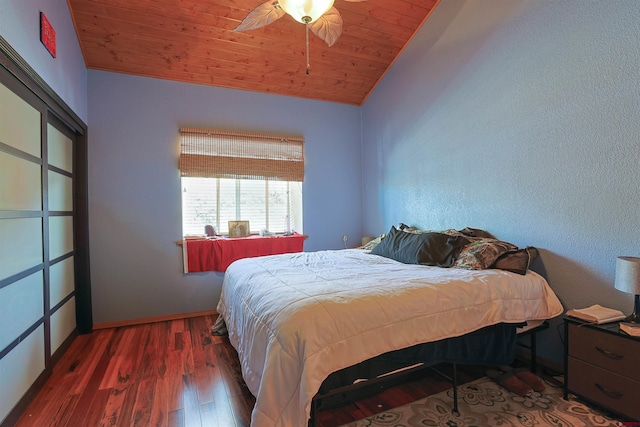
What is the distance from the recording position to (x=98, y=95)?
3.18m

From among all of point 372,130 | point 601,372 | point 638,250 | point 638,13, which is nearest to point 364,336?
point 601,372

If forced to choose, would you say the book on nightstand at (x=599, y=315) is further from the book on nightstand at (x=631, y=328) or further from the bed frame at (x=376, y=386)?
the bed frame at (x=376, y=386)

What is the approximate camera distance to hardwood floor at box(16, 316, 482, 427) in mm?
1725

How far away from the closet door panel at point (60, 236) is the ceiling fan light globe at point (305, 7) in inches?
94.2

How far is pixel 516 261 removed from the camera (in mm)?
2195

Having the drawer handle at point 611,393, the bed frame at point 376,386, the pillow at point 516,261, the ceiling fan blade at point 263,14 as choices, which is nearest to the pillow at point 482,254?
the pillow at point 516,261

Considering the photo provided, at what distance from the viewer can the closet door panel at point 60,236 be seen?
2422 mm

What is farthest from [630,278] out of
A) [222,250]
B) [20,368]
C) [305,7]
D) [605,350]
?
[20,368]

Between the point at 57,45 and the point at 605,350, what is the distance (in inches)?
165

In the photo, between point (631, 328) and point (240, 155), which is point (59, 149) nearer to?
point (240, 155)

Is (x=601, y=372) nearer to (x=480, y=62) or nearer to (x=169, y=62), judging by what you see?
(x=480, y=62)

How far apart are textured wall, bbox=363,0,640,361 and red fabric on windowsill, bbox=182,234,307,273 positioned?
5.89 ft

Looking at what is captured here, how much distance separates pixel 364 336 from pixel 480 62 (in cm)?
264

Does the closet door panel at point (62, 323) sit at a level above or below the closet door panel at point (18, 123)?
below
